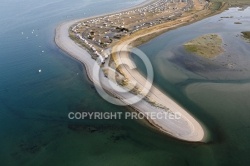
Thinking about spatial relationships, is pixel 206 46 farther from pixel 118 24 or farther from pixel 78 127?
pixel 78 127

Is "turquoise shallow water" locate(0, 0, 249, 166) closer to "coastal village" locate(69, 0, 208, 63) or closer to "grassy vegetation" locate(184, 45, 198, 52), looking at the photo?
"grassy vegetation" locate(184, 45, 198, 52)

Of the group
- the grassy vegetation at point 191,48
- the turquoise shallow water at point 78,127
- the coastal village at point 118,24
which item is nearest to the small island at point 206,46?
the grassy vegetation at point 191,48

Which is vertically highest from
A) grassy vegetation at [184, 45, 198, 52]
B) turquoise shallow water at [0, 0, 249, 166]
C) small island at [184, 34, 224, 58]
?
turquoise shallow water at [0, 0, 249, 166]

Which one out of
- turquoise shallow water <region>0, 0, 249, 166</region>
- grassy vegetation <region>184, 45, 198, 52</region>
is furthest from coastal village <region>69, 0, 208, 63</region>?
grassy vegetation <region>184, 45, 198, 52</region>

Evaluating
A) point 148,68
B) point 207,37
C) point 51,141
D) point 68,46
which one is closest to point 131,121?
point 51,141

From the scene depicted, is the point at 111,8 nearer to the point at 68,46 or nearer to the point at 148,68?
the point at 68,46

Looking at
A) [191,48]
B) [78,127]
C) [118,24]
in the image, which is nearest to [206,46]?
[191,48]

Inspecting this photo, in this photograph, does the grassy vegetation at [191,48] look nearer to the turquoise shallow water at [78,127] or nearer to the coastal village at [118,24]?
the turquoise shallow water at [78,127]
